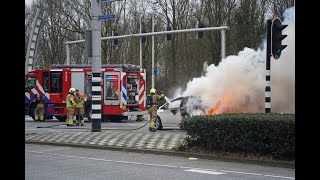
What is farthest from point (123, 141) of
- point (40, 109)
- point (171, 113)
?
point (40, 109)

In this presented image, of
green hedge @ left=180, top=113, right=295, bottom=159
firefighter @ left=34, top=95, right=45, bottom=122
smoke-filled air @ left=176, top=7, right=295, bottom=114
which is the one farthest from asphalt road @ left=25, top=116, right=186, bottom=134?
green hedge @ left=180, top=113, right=295, bottom=159

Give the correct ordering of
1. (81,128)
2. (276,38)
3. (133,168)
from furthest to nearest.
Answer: (81,128), (276,38), (133,168)

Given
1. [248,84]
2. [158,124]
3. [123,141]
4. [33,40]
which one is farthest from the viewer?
[33,40]

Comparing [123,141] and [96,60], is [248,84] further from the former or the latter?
[123,141]

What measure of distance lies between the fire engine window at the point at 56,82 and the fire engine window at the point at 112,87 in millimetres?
2789

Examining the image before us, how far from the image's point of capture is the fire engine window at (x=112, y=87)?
82.8ft

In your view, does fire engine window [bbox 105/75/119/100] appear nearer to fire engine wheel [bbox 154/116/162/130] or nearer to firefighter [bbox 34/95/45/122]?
firefighter [bbox 34/95/45/122]

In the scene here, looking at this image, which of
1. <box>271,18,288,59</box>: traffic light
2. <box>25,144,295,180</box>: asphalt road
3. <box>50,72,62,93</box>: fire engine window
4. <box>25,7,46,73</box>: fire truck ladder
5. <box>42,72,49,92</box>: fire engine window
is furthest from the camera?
<box>25,7,46,73</box>: fire truck ladder

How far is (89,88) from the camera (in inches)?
1026

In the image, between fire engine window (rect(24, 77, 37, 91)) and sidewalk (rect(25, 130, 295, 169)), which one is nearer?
sidewalk (rect(25, 130, 295, 169))

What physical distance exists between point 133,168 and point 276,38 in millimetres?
5266

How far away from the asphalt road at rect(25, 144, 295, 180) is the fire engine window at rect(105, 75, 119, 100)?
483 inches

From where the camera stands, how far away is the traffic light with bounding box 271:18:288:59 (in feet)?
40.8
